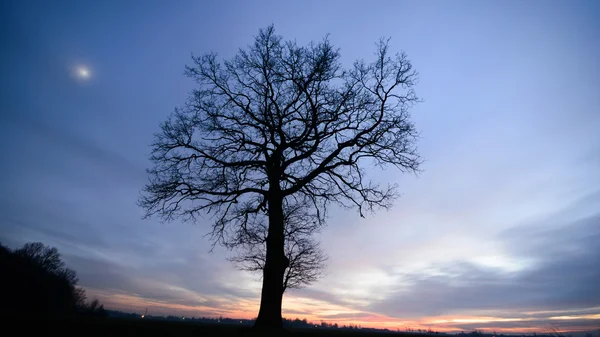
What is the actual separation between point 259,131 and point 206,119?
2401 millimetres

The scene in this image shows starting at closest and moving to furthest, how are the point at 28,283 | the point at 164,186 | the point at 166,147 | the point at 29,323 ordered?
1. the point at 29,323
2. the point at 164,186
3. the point at 166,147
4. the point at 28,283

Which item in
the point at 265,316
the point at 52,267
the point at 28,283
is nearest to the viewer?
the point at 265,316

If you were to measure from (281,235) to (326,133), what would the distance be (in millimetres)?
4788

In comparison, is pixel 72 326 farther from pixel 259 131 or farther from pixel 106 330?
pixel 259 131

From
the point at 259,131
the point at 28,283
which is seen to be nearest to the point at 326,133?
the point at 259,131

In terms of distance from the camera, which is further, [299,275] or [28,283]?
[28,283]

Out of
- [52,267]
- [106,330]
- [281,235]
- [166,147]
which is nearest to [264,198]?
[281,235]

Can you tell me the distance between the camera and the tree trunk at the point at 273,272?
985 cm

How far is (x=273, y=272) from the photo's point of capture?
34.9 ft

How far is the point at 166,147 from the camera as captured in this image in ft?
42.5

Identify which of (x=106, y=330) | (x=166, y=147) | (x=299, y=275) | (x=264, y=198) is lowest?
(x=106, y=330)

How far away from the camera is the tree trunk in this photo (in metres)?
9.85

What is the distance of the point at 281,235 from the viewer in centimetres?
1136

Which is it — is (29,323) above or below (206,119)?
below
